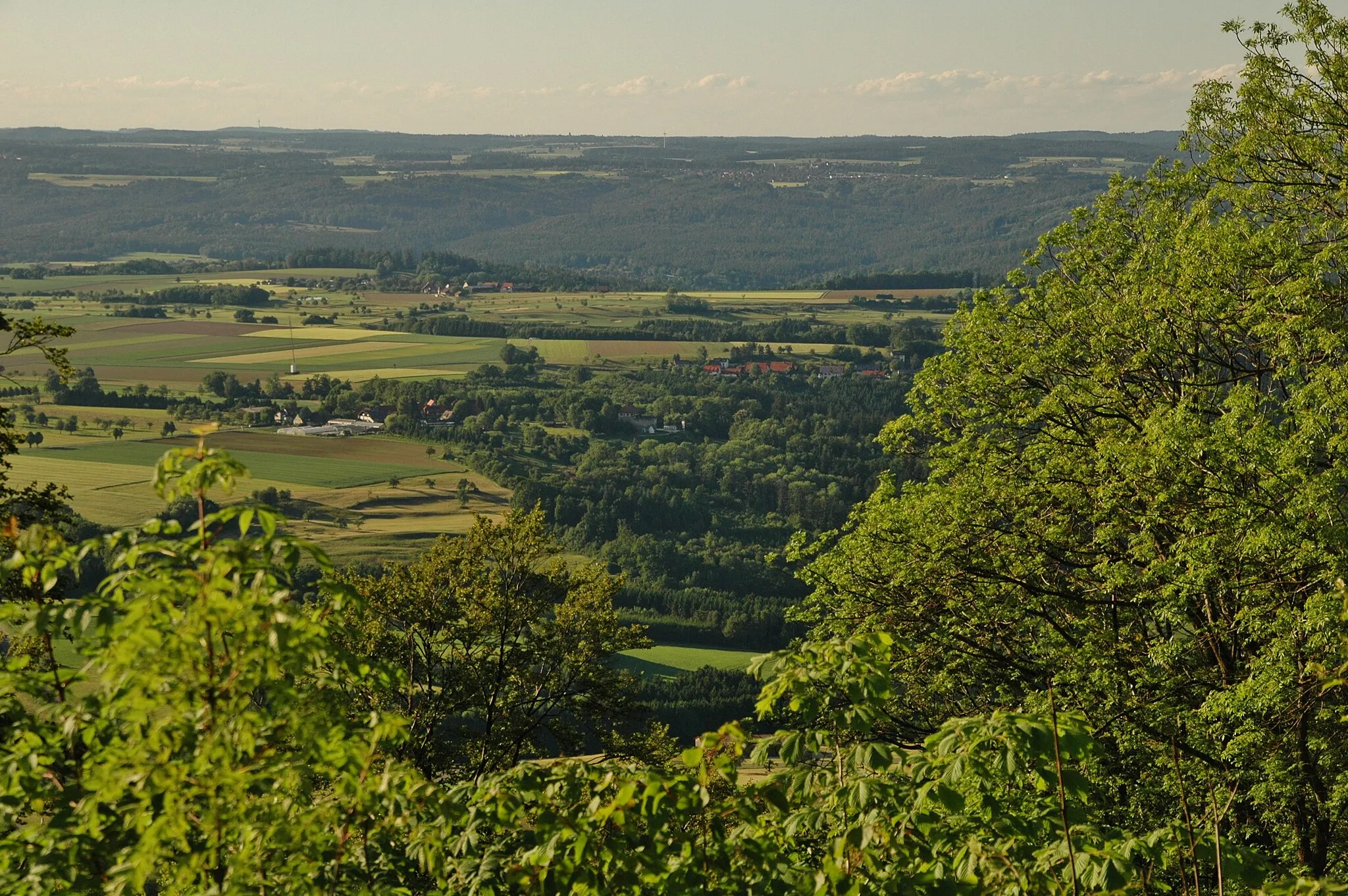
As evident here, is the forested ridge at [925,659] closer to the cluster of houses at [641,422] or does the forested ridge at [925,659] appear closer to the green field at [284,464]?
the green field at [284,464]

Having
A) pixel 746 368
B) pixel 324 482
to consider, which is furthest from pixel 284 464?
pixel 746 368

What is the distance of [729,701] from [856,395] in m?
92.8

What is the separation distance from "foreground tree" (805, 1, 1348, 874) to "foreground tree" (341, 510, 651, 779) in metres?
3.94

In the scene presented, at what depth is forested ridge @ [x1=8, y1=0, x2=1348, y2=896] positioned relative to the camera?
17.6 feet

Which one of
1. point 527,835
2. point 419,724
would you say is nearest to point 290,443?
point 419,724

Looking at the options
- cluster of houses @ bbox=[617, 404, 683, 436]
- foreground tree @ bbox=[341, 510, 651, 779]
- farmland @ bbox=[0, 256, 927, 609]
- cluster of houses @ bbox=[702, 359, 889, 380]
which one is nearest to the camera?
foreground tree @ bbox=[341, 510, 651, 779]

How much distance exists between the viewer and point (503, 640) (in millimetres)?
22594

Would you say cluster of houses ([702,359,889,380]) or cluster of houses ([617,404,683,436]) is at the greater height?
cluster of houses ([702,359,889,380])

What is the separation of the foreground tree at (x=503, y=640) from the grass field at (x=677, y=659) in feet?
146

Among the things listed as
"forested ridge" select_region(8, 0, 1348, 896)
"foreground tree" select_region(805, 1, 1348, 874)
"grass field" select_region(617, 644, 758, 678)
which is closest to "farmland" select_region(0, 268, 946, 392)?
"grass field" select_region(617, 644, 758, 678)

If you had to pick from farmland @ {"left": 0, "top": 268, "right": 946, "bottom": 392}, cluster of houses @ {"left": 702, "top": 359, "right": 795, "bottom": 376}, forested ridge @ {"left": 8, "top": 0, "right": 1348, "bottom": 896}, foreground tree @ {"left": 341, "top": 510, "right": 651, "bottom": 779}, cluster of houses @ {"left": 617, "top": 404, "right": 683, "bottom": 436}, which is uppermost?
forested ridge @ {"left": 8, "top": 0, "right": 1348, "bottom": 896}

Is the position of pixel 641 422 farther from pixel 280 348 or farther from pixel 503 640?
pixel 503 640

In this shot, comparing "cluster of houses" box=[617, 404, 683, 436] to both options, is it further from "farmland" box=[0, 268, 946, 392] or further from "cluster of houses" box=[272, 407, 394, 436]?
"cluster of houses" box=[272, 407, 394, 436]

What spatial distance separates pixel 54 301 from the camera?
196 meters
